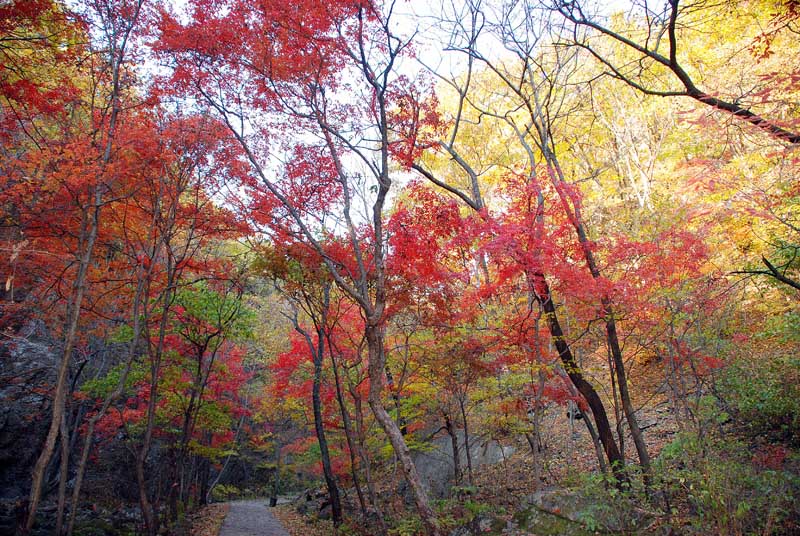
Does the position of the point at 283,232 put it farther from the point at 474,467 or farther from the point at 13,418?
the point at 13,418

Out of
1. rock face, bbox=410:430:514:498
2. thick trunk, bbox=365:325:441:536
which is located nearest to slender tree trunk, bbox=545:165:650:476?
thick trunk, bbox=365:325:441:536

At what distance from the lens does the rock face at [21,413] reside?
13.4m

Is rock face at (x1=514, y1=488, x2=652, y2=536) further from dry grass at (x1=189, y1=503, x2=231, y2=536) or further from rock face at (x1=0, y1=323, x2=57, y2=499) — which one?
rock face at (x1=0, y1=323, x2=57, y2=499)

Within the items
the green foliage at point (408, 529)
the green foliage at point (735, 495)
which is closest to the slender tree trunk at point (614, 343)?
the green foliage at point (735, 495)

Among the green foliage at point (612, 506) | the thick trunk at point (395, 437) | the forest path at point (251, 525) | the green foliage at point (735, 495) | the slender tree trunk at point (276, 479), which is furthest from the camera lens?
the slender tree trunk at point (276, 479)

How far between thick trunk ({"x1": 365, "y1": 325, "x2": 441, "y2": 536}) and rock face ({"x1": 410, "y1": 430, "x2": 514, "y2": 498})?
6302mm

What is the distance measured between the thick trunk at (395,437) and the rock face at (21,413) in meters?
11.8

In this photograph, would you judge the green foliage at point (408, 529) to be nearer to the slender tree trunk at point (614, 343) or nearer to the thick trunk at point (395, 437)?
the thick trunk at point (395, 437)

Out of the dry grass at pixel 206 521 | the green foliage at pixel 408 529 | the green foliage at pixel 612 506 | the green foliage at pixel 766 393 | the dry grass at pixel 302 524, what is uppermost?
the green foliage at pixel 766 393

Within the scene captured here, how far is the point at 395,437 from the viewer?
6.51 metres

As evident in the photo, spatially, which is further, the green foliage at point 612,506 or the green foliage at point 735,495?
the green foliage at point 612,506

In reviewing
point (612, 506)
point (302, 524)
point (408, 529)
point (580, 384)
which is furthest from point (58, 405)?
point (302, 524)

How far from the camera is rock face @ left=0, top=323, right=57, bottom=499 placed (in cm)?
1338

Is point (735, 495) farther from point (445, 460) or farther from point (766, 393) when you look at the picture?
point (445, 460)
